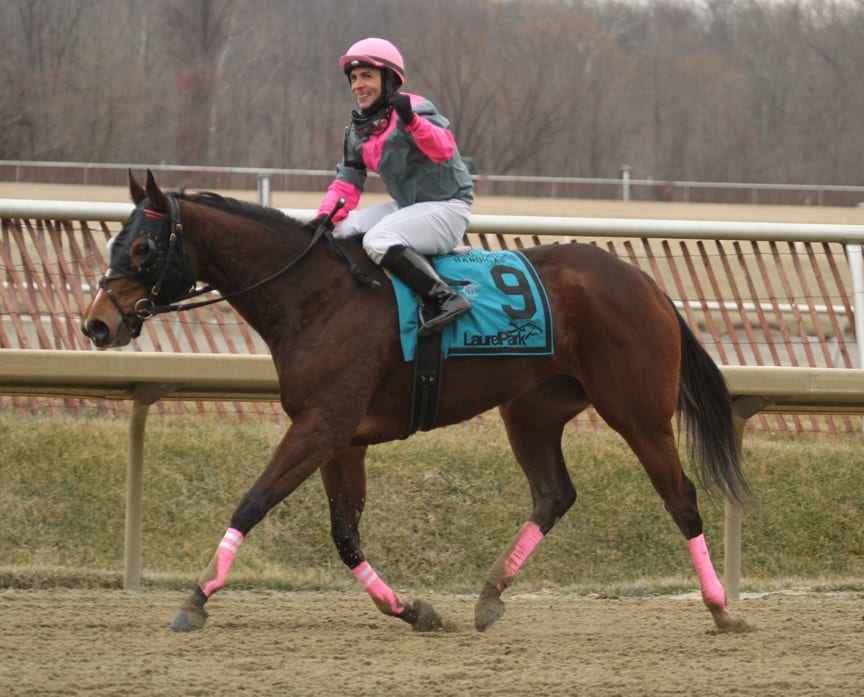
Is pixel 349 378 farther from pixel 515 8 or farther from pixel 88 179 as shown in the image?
pixel 515 8

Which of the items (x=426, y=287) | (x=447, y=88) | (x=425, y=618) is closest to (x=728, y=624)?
(x=425, y=618)

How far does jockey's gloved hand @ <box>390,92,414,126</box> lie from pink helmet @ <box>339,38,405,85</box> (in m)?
0.22

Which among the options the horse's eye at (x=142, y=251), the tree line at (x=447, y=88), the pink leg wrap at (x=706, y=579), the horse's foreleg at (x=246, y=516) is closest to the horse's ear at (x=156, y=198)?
the horse's eye at (x=142, y=251)

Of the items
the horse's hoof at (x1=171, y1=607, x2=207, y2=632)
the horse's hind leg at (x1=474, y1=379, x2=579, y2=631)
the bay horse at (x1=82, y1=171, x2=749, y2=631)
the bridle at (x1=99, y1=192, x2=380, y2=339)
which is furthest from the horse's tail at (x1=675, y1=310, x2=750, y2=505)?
the horse's hoof at (x1=171, y1=607, x2=207, y2=632)

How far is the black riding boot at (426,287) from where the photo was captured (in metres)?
5.03

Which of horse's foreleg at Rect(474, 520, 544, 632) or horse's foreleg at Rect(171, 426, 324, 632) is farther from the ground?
horse's foreleg at Rect(171, 426, 324, 632)

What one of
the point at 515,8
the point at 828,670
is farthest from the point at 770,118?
the point at 828,670

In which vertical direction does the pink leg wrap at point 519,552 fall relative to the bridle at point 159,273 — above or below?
below

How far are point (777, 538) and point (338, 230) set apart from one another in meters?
3.12

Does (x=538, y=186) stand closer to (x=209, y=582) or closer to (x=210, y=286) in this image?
(x=210, y=286)

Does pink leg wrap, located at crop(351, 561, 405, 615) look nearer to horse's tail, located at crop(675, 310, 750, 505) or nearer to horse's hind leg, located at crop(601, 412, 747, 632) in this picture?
horse's hind leg, located at crop(601, 412, 747, 632)

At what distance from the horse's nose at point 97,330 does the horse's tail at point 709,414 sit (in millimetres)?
2373

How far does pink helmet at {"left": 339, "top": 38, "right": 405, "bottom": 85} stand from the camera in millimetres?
5043

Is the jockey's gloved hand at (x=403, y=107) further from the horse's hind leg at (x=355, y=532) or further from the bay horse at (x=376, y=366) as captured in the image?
the horse's hind leg at (x=355, y=532)
